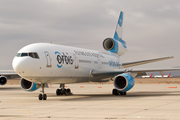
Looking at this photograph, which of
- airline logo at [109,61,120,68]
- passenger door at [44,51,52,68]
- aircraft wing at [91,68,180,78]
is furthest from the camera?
airline logo at [109,61,120,68]

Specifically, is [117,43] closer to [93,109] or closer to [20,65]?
[20,65]

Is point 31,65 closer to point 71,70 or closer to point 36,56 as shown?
point 36,56

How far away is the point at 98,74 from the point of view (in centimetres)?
1975

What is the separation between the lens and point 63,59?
54.2 ft

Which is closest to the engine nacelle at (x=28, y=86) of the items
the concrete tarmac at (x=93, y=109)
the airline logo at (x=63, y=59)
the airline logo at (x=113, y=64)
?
the airline logo at (x=63, y=59)

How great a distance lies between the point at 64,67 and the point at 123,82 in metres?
5.00

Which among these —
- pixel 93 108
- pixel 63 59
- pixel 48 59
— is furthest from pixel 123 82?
pixel 93 108

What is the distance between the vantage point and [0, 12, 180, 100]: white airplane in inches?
569

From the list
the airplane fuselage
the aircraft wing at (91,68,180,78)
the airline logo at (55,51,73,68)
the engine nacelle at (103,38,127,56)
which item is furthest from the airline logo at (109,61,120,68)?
the airline logo at (55,51,73,68)

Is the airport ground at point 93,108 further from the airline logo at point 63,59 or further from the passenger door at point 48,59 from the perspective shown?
the airline logo at point 63,59

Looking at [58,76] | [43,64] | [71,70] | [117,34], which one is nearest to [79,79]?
[71,70]

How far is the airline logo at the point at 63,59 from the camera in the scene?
16062 millimetres

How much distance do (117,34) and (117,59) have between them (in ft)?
9.49

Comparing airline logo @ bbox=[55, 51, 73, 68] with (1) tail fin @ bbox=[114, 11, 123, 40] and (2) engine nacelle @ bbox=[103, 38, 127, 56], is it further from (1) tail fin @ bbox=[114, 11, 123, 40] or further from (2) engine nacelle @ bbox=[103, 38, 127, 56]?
(1) tail fin @ bbox=[114, 11, 123, 40]
